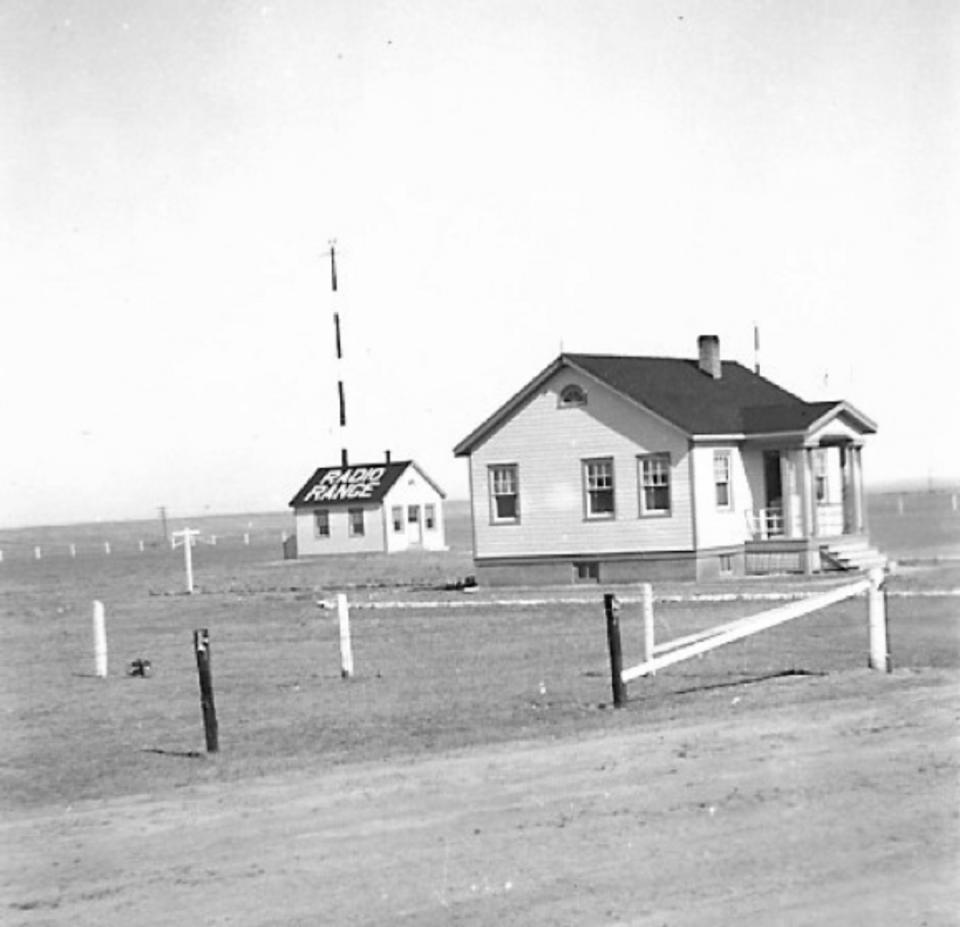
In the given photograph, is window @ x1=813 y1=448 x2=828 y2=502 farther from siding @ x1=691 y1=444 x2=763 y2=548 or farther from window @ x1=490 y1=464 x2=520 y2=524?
window @ x1=490 y1=464 x2=520 y2=524

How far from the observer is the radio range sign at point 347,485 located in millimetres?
66562

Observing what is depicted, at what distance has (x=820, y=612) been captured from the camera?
26125mm

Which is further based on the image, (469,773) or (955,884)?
(469,773)

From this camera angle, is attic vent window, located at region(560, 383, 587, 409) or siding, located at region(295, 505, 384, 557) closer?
attic vent window, located at region(560, 383, 587, 409)

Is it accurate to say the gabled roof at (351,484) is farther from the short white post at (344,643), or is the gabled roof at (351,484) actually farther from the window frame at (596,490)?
the short white post at (344,643)

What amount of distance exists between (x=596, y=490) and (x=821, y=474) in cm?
609

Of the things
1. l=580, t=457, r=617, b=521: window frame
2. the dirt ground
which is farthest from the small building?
the dirt ground

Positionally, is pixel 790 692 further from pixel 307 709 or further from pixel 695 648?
pixel 307 709

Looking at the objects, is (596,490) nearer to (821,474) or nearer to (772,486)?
(772,486)

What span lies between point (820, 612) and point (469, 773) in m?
15.5

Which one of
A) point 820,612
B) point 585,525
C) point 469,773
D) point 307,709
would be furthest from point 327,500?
point 469,773

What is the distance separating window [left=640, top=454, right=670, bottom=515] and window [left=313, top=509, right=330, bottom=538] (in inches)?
1202

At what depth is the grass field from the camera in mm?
12297

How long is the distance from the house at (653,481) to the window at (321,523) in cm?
2672
